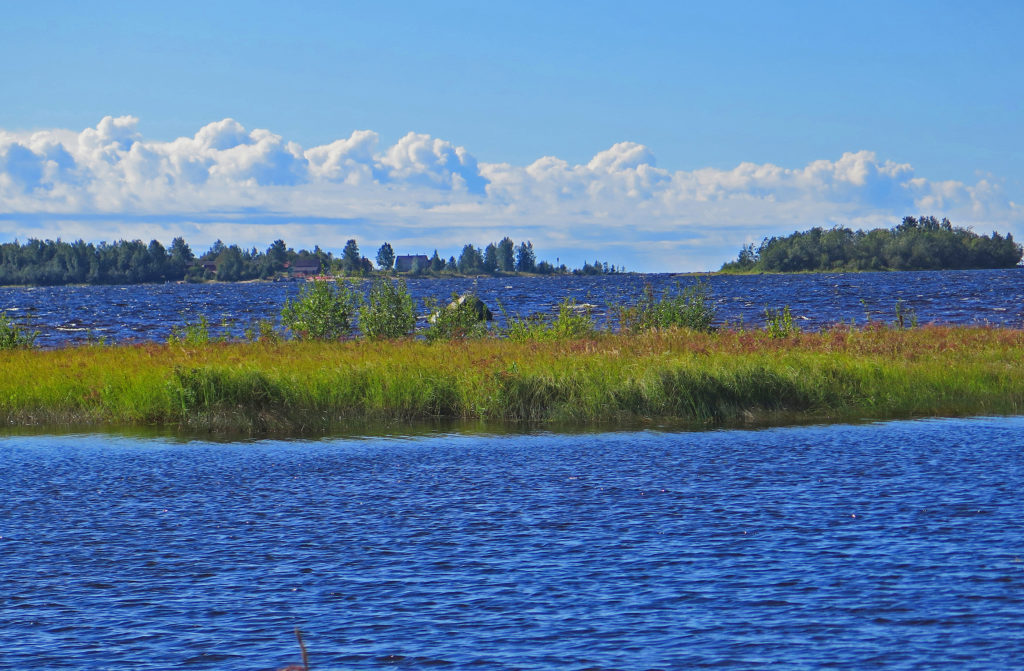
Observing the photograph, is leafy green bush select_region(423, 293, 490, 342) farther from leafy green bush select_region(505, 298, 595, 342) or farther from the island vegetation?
the island vegetation

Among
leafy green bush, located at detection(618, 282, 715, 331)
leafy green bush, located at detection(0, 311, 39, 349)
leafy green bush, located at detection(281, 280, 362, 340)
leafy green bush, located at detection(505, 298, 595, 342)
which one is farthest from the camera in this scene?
leafy green bush, located at detection(281, 280, 362, 340)

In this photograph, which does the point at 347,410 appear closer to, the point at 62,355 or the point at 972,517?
the point at 62,355

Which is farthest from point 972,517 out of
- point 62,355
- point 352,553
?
point 62,355

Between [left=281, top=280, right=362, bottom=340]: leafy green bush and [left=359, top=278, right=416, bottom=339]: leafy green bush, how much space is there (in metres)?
0.55

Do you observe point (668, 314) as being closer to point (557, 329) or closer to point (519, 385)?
point (557, 329)

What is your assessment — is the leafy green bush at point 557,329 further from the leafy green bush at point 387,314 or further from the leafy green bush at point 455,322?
the leafy green bush at point 387,314

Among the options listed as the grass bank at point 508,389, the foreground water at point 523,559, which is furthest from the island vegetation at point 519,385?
the foreground water at point 523,559

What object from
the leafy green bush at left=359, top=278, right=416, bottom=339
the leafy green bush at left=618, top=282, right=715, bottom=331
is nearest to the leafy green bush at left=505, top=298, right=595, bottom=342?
the leafy green bush at left=618, top=282, right=715, bottom=331

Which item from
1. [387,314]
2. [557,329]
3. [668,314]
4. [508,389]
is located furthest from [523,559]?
[387,314]

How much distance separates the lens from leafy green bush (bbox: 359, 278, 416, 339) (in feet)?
115

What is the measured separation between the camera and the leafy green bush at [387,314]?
115ft

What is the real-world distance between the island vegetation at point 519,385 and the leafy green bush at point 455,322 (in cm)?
466

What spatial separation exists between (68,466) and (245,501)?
5.08 metres

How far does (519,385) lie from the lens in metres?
24.0
